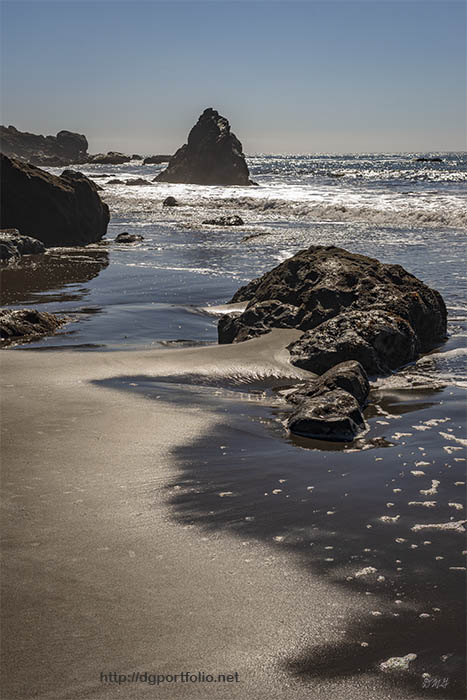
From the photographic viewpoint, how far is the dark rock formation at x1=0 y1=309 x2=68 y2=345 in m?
8.66

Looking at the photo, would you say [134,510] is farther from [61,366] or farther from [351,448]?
[61,366]

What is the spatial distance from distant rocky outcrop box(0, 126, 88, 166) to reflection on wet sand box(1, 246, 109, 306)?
135 metres

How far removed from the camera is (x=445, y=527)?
12.6 feet

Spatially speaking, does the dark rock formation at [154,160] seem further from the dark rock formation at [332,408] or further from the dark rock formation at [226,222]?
the dark rock formation at [332,408]

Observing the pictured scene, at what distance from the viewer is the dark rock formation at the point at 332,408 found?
5406 millimetres

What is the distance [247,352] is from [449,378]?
227 centimetres

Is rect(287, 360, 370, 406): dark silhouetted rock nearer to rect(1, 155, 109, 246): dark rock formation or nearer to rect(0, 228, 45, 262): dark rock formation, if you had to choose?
rect(0, 228, 45, 262): dark rock formation

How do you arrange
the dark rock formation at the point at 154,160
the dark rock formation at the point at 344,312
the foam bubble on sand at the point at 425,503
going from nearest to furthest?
the foam bubble on sand at the point at 425,503, the dark rock formation at the point at 344,312, the dark rock formation at the point at 154,160

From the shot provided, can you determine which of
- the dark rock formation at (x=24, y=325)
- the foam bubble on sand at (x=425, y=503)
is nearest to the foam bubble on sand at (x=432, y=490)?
the foam bubble on sand at (x=425, y=503)

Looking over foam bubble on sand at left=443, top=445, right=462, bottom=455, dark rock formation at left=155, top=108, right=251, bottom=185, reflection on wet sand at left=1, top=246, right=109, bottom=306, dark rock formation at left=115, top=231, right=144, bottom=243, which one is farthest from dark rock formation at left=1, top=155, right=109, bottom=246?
dark rock formation at left=155, top=108, right=251, bottom=185

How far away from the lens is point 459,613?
3027 millimetres

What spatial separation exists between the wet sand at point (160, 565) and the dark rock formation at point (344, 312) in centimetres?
216

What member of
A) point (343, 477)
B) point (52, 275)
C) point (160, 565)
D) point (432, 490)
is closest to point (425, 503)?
point (432, 490)

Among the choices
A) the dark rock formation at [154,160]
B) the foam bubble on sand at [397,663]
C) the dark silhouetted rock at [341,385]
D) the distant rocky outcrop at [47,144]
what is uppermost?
the distant rocky outcrop at [47,144]
